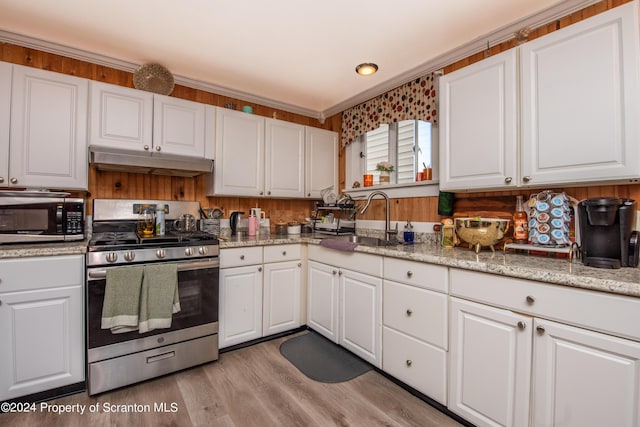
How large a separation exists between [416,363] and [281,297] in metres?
1.25

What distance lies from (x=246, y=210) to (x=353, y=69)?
171cm

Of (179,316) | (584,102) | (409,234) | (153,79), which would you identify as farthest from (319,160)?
(584,102)

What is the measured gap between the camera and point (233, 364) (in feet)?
7.25

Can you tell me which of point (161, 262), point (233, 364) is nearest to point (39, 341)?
point (161, 262)

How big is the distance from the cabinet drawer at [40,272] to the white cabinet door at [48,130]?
2.05 feet

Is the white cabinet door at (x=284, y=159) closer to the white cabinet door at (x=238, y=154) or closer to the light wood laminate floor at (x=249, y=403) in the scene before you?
the white cabinet door at (x=238, y=154)

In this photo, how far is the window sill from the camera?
2.47m

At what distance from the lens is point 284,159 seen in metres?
3.11

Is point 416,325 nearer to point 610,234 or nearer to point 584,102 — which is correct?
point 610,234

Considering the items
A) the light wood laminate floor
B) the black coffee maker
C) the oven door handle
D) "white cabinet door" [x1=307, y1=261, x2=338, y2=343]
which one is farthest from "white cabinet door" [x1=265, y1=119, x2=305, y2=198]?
the black coffee maker

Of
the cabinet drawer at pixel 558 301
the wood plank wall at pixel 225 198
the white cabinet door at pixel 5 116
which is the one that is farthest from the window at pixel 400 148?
the white cabinet door at pixel 5 116

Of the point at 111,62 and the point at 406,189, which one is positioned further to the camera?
the point at 406,189

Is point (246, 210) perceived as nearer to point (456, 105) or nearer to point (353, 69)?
point (353, 69)

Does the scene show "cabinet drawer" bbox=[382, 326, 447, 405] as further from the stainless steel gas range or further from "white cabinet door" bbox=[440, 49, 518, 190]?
the stainless steel gas range
